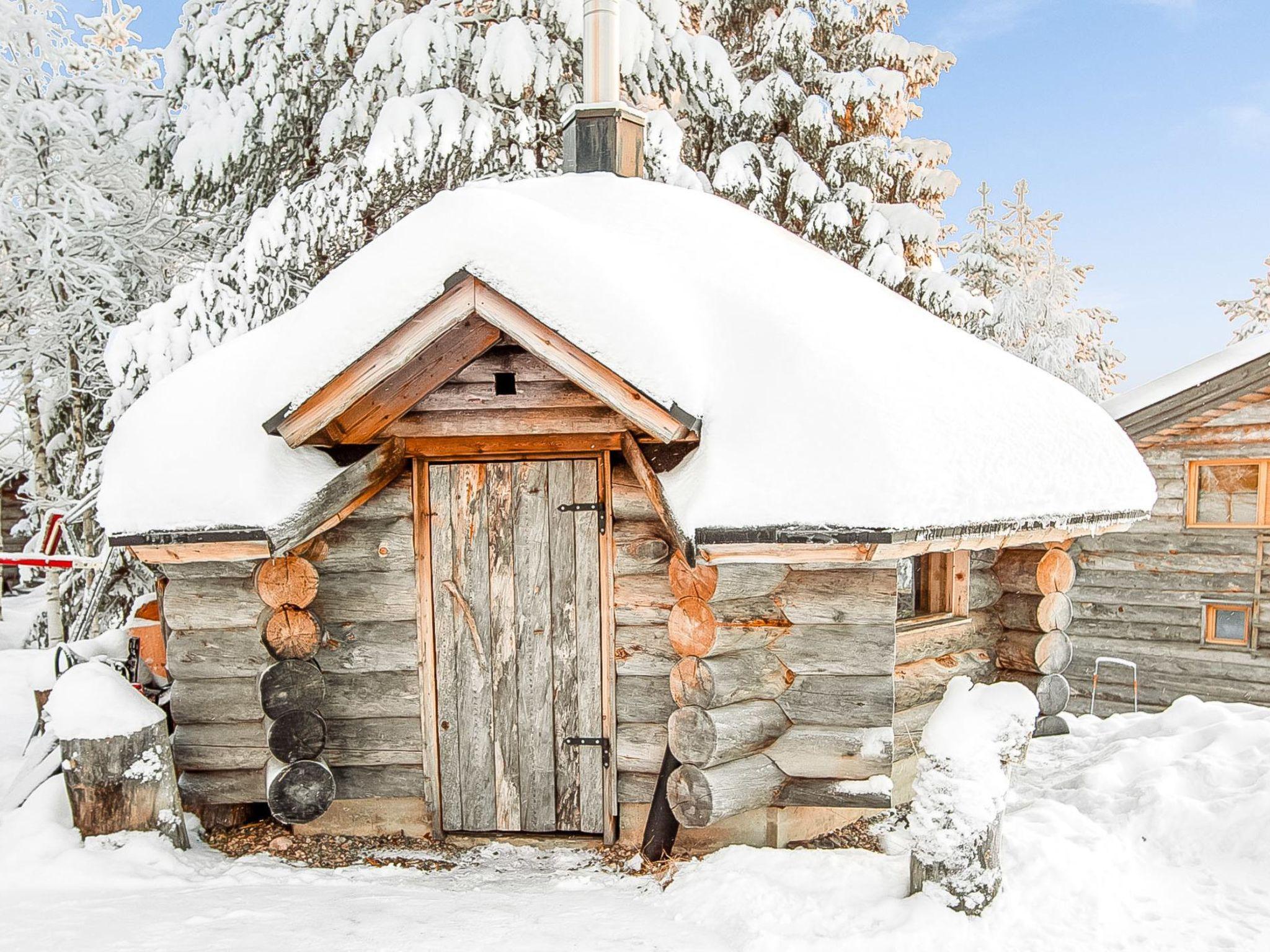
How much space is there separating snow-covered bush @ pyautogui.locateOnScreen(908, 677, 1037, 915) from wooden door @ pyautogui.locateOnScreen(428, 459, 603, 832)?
1.83m

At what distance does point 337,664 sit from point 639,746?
1.85m

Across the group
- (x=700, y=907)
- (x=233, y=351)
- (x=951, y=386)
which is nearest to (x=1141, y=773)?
(x=951, y=386)

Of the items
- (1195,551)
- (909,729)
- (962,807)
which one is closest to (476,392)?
(962,807)

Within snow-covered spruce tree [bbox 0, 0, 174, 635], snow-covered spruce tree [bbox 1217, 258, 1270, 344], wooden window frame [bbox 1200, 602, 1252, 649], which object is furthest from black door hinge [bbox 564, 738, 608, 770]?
snow-covered spruce tree [bbox 1217, 258, 1270, 344]

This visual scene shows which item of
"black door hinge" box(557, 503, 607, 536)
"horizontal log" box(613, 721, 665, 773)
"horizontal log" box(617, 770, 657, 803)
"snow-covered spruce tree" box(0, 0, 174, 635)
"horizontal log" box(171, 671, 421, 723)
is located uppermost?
"snow-covered spruce tree" box(0, 0, 174, 635)

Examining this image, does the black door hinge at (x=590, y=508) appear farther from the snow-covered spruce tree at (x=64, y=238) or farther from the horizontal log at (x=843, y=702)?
the snow-covered spruce tree at (x=64, y=238)

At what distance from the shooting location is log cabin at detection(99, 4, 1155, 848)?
4.28 meters

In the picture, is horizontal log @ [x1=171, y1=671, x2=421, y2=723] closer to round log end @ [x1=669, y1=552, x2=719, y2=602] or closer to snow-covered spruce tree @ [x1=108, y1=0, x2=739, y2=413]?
round log end @ [x1=669, y1=552, x2=719, y2=602]

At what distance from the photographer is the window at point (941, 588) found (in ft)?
20.6

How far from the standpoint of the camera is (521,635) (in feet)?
16.4

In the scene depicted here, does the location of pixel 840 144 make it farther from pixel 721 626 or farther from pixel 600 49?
pixel 721 626

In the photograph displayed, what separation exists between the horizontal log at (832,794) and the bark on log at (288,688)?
2.65 meters

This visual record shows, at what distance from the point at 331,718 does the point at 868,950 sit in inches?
126

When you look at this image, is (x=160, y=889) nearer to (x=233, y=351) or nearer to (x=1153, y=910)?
(x=233, y=351)
